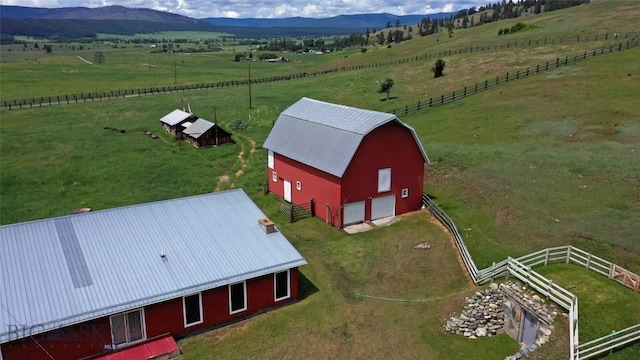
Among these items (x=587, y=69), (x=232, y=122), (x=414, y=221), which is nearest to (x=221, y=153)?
(x=232, y=122)

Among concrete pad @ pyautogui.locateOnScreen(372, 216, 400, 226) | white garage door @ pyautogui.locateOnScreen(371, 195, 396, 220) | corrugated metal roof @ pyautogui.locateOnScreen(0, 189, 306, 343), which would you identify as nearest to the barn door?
white garage door @ pyautogui.locateOnScreen(371, 195, 396, 220)

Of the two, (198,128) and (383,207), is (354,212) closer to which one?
(383,207)

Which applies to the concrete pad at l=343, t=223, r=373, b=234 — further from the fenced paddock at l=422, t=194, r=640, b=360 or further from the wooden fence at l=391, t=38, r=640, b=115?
the wooden fence at l=391, t=38, r=640, b=115

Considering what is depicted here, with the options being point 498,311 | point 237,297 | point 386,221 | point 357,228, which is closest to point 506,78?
point 386,221

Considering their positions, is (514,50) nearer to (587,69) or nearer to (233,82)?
(587,69)

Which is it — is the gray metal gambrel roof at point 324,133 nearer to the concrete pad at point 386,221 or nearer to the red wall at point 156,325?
the concrete pad at point 386,221

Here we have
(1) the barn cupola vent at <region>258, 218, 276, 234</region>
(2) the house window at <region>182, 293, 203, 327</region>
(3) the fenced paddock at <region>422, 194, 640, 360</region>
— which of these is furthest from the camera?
(1) the barn cupola vent at <region>258, 218, 276, 234</region>
